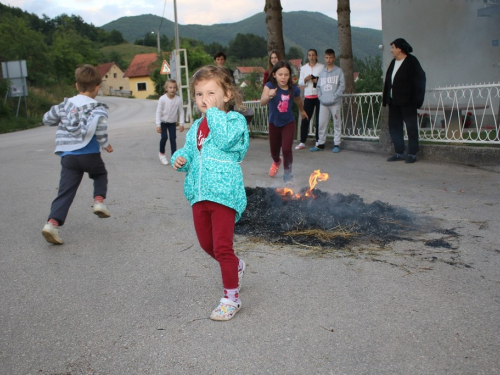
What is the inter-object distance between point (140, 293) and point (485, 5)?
12.8 metres

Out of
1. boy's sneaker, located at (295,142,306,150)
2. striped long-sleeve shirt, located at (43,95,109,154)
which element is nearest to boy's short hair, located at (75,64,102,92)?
striped long-sleeve shirt, located at (43,95,109,154)

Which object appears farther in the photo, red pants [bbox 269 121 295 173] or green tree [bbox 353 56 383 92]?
green tree [bbox 353 56 383 92]

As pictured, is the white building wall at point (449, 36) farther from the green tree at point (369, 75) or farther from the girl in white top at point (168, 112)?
the girl in white top at point (168, 112)

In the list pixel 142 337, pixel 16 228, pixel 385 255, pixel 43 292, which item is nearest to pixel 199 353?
pixel 142 337

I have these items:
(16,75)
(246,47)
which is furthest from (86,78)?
(246,47)

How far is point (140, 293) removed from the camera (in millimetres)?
3854

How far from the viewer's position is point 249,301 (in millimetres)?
3676

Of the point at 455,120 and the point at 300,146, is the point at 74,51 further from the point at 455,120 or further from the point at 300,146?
the point at 455,120

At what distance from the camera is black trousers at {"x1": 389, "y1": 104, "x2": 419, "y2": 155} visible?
9.52 meters

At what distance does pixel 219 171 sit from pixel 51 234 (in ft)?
7.83

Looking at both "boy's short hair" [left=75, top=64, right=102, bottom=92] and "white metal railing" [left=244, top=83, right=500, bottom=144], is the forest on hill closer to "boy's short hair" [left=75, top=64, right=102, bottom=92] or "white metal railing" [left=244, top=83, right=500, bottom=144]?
"white metal railing" [left=244, top=83, right=500, bottom=144]

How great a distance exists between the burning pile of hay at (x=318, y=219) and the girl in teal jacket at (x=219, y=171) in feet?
5.02

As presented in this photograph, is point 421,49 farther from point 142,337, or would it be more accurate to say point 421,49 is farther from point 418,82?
point 142,337

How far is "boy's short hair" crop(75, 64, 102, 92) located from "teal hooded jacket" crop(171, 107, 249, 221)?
2.28 metres
